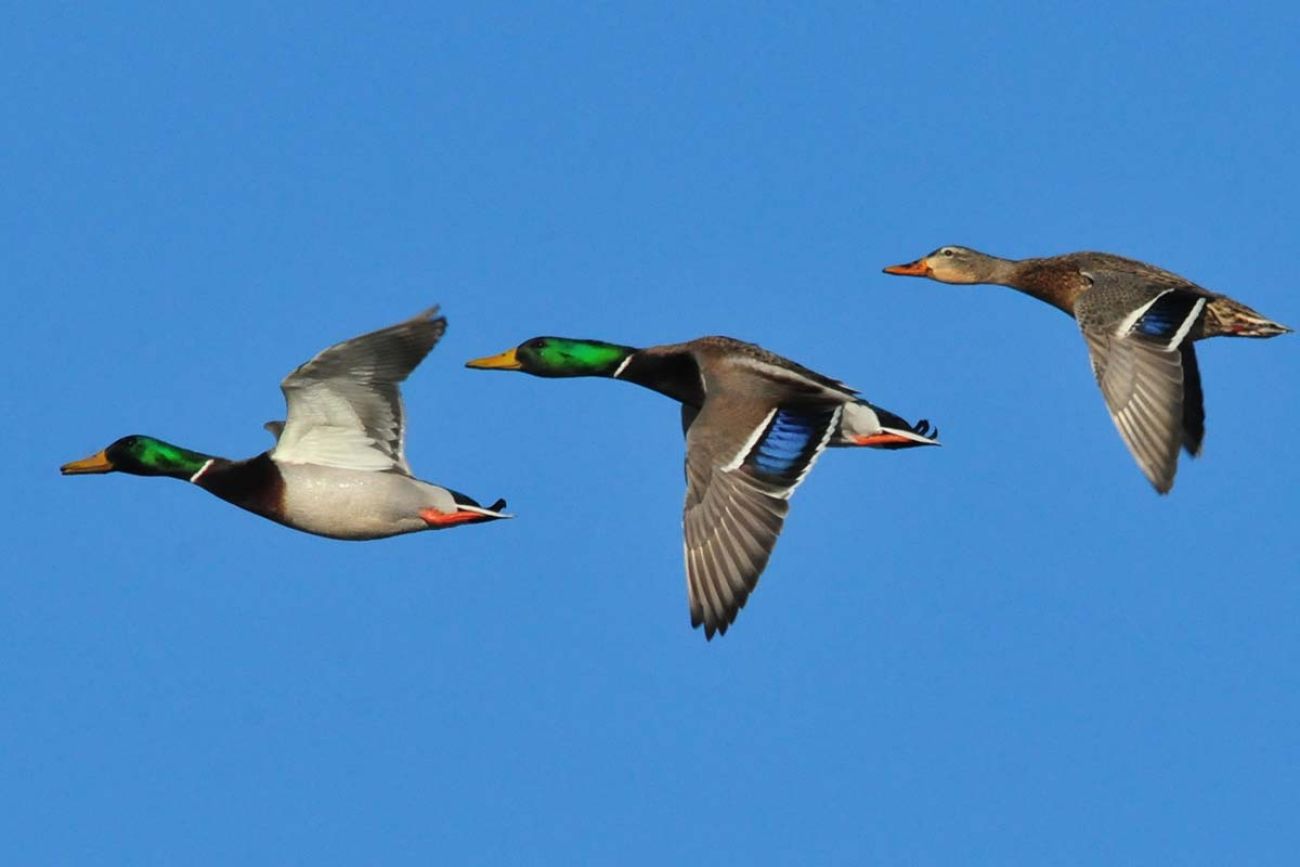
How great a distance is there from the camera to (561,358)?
15.8 m

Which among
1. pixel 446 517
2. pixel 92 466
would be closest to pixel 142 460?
pixel 92 466

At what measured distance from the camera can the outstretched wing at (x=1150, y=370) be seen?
47.6 ft

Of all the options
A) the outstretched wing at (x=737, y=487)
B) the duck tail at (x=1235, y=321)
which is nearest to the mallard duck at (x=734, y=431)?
the outstretched wing at (x=737, y=487)

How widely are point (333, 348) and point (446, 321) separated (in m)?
0.61

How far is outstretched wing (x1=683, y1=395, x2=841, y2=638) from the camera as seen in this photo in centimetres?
1367

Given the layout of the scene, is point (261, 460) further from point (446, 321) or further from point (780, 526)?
point (780, 526)

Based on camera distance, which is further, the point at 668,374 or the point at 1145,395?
the point at 668,374

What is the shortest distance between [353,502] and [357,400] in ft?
1.80

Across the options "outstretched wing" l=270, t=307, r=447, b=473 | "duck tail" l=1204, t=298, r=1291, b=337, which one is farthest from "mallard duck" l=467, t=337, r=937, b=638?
"duck tail" l=1204, t=298, r=1291, b=337

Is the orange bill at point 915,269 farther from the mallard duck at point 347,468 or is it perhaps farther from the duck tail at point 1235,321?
the mallard duck at point 347,468

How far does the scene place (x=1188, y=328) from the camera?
1503 cm

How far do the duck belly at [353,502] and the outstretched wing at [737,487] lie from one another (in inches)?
54.9

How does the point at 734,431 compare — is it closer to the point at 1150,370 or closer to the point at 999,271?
the point at 1150,370

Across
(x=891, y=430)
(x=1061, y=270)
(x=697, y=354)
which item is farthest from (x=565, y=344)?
(x=1061, y=270)
